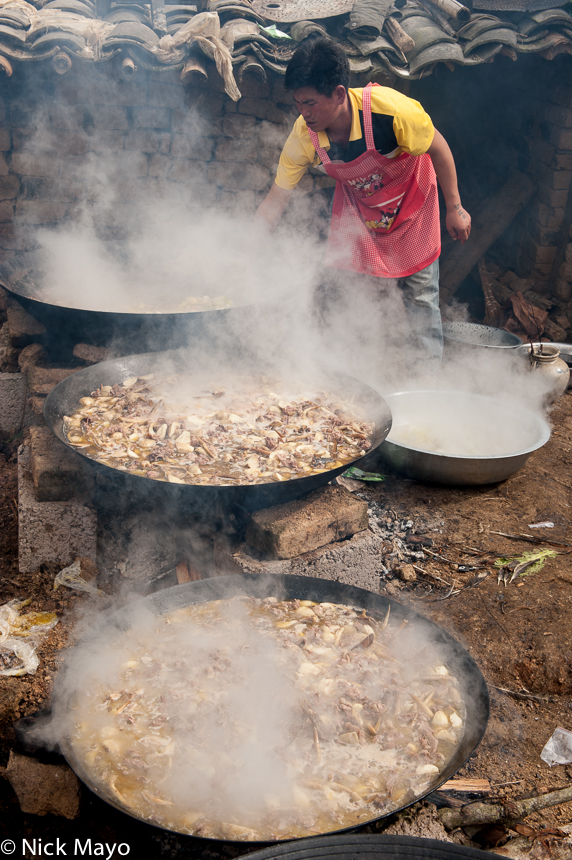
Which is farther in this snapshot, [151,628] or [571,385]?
[571,385]

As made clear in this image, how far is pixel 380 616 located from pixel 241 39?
16.5 feet

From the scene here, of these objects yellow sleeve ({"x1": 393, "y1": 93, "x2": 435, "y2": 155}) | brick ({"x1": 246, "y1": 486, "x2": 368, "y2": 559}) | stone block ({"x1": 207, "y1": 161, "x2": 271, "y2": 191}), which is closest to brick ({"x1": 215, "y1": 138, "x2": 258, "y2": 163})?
stone block ({"x1": 207, "y1": 161, "x2": 271, "y2": 191})

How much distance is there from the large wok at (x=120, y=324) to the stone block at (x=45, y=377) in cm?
19

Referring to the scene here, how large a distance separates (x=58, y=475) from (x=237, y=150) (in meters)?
4.20

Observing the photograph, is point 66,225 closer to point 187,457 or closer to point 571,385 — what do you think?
point 187,457

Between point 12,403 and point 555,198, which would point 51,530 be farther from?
point 555,198

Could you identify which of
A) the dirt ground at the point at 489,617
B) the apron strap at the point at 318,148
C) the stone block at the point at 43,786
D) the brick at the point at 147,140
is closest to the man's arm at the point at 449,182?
the apron strap at the point at 318,148

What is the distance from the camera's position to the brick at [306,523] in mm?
3006

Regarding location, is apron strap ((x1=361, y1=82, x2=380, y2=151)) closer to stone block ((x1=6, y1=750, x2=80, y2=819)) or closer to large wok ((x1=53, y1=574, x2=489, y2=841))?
large wok ((x1=53, y1=574, x2=489, y2=841))

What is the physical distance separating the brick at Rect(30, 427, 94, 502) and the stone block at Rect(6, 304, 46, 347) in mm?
1872

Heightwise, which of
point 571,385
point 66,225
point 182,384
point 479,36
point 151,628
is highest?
point 479,36

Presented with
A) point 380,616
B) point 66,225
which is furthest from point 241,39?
point 380,616

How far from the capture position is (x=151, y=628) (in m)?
2.42

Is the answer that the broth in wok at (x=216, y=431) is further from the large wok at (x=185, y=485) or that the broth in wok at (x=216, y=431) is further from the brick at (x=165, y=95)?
the brick at (x=165, y=95)
